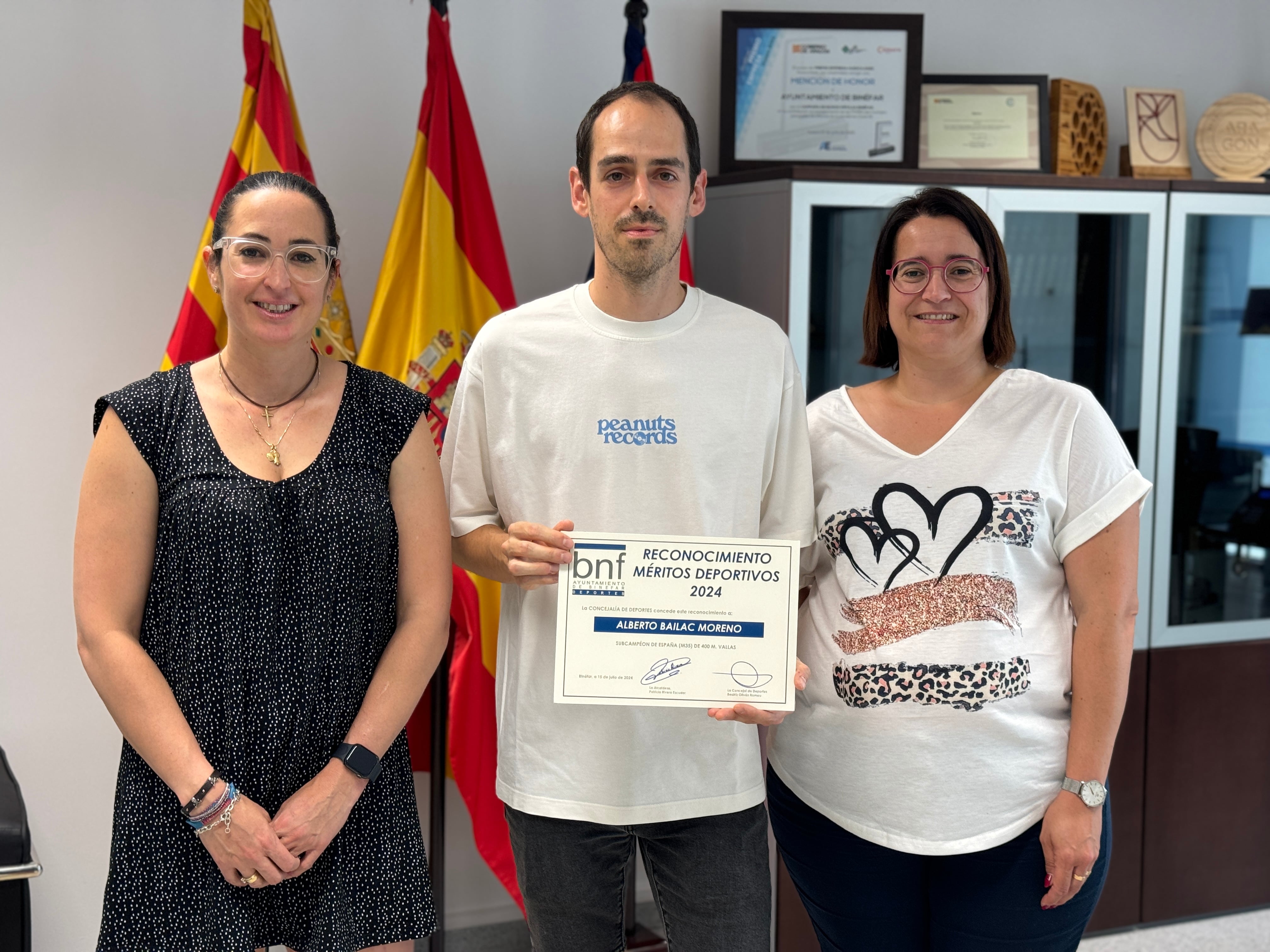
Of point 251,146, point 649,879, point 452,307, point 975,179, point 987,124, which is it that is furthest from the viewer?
point 987,124

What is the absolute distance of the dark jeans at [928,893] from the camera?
1586 millimetres

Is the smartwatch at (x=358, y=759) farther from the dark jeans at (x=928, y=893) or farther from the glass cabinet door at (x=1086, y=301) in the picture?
the glass cabinet door at (x=1086, y=301)

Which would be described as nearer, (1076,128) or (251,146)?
(251,146)

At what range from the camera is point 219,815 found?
1441 millimetres

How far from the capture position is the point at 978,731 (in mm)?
1586

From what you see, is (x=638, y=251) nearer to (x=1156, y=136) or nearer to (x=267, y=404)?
(x=267, y=404)

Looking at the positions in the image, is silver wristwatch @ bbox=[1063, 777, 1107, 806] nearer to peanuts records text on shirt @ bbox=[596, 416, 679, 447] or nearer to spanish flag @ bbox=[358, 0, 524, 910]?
peanuts records text on shirt @ bbox=[596, 416, 679, 447]

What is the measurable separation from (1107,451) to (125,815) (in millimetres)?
1449

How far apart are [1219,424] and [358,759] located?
8.32ft

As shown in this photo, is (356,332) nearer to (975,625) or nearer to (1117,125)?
(975,625)

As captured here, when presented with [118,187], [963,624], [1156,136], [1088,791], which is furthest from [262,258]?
[1156,136]

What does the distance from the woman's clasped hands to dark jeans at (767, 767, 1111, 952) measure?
69 centimetres
